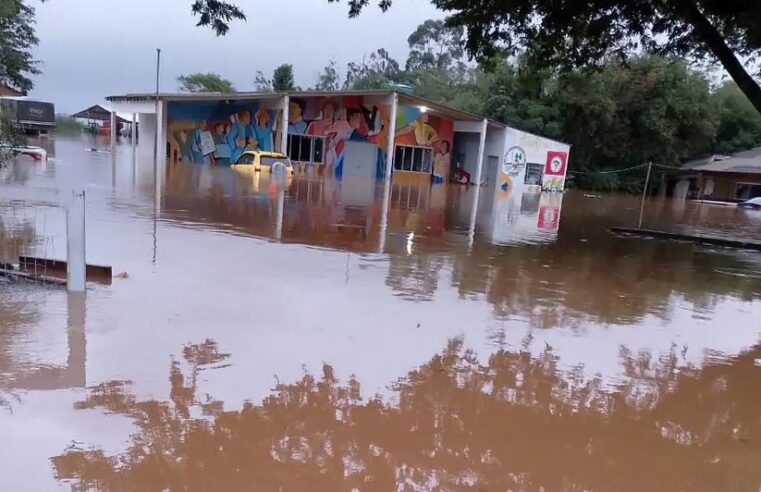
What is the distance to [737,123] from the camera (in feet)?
164

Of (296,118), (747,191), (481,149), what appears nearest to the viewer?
(296,118)

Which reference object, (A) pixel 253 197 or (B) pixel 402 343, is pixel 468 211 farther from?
(B) pixel 402 343

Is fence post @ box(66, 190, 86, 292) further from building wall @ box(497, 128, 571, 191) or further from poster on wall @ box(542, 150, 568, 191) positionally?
poster on wall @ box(542, 150, 568, 191)

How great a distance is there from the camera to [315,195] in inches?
786

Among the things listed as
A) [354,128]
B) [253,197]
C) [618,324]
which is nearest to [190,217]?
[253,197]

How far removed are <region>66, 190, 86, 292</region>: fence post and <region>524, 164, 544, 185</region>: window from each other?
33.5 meters

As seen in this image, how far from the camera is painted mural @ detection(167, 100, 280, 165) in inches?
1347

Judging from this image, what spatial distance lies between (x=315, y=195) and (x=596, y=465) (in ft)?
55.4

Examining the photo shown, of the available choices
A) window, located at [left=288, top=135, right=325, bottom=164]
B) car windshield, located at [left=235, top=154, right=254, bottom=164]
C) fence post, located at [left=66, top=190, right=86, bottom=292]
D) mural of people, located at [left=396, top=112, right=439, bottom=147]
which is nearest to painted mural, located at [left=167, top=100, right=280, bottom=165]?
window, located at [left=288, top=135, right=325, bottom=164]

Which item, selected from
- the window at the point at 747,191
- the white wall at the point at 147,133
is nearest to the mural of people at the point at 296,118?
the white wall at the point at 147,133

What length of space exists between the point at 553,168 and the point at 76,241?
3514 cm

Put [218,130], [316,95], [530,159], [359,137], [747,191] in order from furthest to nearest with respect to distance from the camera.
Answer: [747,191] → [530,159] → [218,130] → [359,137] → [316,95]

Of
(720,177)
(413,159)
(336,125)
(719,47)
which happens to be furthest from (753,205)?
(719,47)

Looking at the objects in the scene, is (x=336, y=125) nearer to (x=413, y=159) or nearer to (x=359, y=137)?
(x=359, y=137)
